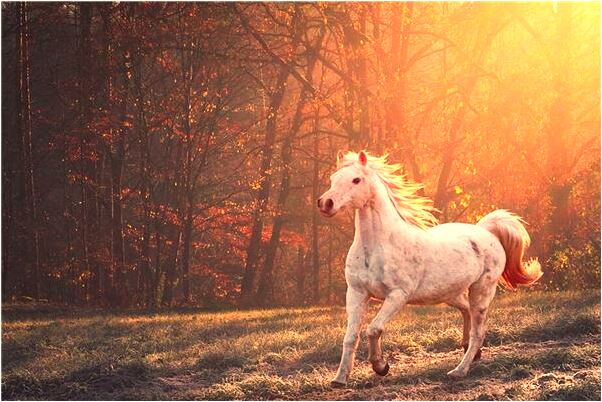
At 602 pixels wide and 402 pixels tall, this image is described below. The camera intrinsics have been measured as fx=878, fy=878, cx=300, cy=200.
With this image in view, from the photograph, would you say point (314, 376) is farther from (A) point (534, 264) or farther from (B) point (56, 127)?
(B) point (56, 127)

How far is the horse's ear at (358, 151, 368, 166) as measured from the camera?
27.9 feet

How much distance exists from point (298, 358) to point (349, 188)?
11.5ft

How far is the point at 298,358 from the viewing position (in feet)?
36.4

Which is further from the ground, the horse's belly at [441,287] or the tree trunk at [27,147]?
the tree trunk at [27,147]

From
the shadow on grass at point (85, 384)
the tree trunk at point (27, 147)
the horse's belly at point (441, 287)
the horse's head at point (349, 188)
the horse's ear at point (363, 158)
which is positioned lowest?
the shadow on grass at point (85, 384)

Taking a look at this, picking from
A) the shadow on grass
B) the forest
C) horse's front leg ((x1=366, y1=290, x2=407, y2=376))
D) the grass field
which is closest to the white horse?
horse's front leg ((x1=366, y1=290, x2=407, y2=376))

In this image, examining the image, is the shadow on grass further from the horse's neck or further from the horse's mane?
the horse's mane

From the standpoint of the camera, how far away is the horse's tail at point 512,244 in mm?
9812

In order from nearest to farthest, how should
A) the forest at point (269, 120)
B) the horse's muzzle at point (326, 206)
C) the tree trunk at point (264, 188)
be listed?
the horse's muzzle at point (326, 206) < the forest at point (269, 120) < the tree trunk at point (264, 188)

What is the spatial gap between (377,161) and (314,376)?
2437mm

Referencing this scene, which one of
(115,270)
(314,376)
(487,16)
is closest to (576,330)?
(314,376)

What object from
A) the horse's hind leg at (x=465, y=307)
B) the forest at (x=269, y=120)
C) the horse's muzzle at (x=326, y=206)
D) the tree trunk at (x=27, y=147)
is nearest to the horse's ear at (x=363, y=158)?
the horse's muzzle at (x=326, y=206)

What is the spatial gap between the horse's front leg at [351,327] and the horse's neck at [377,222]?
472 mm

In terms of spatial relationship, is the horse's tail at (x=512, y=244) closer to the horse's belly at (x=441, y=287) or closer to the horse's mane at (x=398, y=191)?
the horse's belly at (x=441, y=287)
